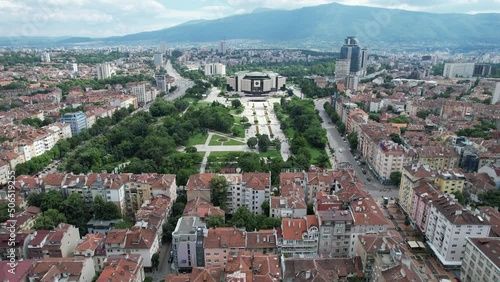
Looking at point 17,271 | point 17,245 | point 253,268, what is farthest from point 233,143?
point 17,271

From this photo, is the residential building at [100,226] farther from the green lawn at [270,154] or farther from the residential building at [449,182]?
the residential building at [449,182]

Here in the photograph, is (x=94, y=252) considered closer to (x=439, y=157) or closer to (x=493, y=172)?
(x=439, y=157)

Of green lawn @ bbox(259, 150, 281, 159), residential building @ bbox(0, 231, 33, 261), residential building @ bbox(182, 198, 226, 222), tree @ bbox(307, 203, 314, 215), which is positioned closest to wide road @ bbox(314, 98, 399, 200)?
green lawn @ bbox(259, 150, 281, 159)

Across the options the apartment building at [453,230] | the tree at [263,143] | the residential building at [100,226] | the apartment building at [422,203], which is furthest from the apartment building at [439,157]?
the residential building at [100,226]

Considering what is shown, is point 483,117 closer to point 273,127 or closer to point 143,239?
point 273,127

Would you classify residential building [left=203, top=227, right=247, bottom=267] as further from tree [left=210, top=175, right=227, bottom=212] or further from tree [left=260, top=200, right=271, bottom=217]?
tree [left=210, top=175, right=227, bottom=212]
